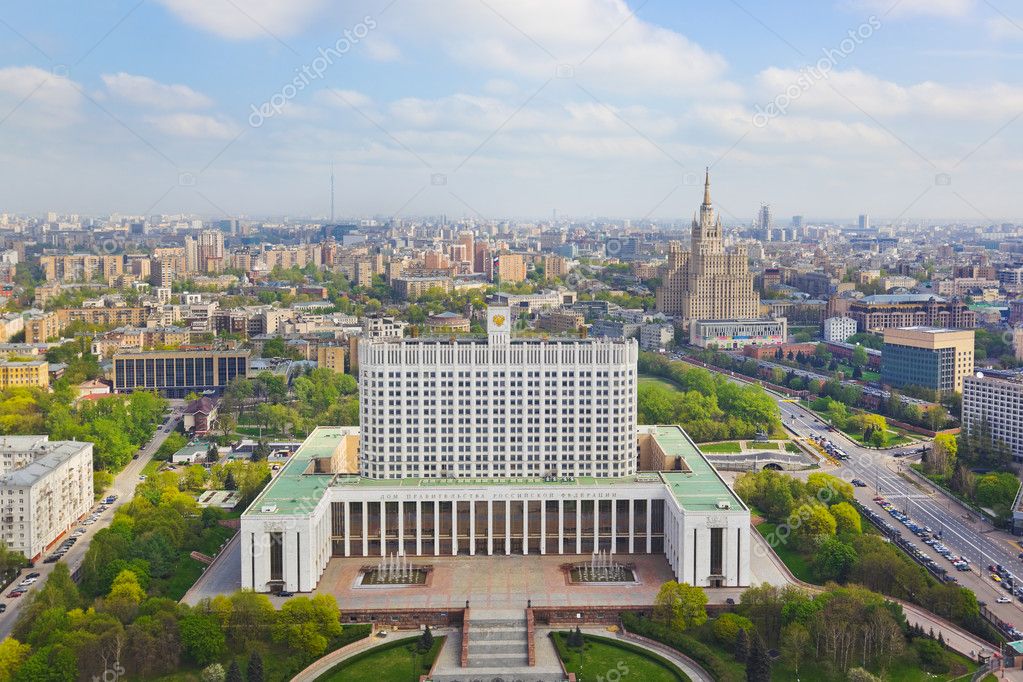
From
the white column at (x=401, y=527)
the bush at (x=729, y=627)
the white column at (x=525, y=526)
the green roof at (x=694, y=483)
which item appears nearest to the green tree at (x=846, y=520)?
the green roof at (x=694, y=483)

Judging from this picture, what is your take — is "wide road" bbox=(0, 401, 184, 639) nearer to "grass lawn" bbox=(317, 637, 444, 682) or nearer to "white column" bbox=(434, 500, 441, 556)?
"grass lawn" bbox=(317, 637, 444, 682)

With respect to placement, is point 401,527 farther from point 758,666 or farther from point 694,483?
point 758,666

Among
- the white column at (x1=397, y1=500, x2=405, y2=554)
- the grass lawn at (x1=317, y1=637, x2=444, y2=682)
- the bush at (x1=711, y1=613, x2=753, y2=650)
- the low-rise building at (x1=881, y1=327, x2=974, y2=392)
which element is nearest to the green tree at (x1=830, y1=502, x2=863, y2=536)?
the bush at (x1=711, y1=613, x2=753, y2=650)

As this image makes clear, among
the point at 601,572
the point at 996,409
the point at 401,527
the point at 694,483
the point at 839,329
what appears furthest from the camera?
the point at 839,329

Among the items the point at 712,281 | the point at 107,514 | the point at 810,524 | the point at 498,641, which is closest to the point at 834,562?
the point at 810,524

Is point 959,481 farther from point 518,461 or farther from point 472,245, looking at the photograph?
point 472,245
